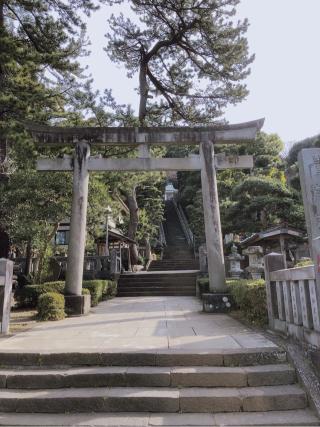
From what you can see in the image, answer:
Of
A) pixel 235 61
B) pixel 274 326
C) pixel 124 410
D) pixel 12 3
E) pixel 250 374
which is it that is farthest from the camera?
pixel 235 61

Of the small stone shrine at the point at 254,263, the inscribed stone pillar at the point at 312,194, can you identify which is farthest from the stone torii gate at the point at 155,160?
the inscribed stone pillar at the point at 312,194

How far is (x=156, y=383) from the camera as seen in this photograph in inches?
175

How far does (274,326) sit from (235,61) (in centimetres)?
1134

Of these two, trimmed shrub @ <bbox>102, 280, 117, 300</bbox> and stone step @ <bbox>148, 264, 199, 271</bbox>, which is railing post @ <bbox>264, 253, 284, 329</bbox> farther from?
stone step @ <bbox>148, 264, 199, 271</bbox>

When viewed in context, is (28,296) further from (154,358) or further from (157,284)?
(154,358)

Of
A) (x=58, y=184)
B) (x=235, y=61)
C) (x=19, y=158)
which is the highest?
(x=235, y=61)

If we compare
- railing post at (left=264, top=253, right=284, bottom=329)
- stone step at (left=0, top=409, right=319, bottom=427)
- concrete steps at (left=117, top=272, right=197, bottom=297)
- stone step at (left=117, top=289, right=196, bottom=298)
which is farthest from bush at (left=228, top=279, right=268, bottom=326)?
concrete steps at (left=117, top=272, right=197, bottom=297)

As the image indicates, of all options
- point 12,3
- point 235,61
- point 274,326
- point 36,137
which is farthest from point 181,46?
point 274,326

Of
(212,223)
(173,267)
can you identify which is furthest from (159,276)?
(212,223)

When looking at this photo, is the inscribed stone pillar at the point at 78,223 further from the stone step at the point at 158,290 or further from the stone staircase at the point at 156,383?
the stone step at the point at 158,290

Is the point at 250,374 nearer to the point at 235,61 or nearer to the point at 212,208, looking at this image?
the point at 212,208

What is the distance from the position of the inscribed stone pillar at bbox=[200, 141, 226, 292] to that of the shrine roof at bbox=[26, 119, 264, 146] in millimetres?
419

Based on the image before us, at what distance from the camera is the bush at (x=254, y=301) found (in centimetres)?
729

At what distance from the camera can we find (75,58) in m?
13.6
